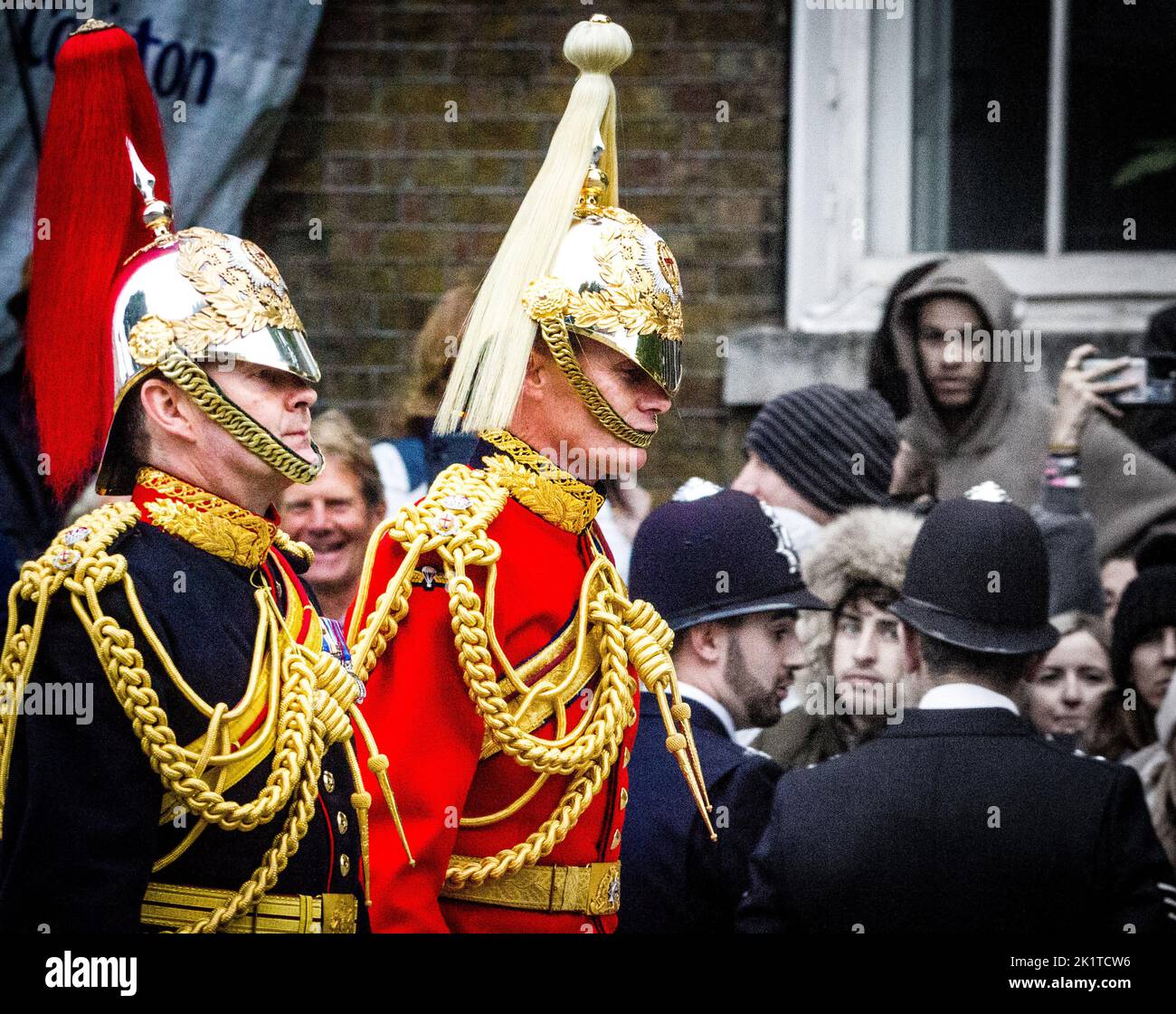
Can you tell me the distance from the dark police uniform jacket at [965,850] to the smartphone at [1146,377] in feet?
6.94

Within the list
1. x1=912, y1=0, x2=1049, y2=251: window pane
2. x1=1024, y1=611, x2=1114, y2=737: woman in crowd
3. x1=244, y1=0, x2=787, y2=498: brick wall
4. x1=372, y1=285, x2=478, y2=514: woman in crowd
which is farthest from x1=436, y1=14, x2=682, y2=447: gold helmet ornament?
x1=912, y1=0, x2=1049, y2=251: window pane

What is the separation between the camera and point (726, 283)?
6590mm

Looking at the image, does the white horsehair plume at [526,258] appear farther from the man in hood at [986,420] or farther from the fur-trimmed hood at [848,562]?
the man in hood at [986,420]

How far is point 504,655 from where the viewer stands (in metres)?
3.16

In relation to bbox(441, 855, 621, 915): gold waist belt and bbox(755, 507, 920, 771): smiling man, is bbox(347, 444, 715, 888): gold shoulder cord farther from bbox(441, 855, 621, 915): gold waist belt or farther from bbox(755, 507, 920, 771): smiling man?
bbox(755, 507, 920, 771): smiling man

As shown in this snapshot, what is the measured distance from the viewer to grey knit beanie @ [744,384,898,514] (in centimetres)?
534

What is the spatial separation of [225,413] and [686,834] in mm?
1402

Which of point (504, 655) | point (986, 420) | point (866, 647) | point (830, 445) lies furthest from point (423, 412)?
point (504, 655)

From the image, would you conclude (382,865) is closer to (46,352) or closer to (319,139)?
(46,352)

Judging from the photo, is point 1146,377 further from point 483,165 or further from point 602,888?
point 602,888

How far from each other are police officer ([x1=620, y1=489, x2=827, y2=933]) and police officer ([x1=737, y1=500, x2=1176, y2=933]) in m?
0.08

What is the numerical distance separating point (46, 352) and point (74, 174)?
0.28 metres

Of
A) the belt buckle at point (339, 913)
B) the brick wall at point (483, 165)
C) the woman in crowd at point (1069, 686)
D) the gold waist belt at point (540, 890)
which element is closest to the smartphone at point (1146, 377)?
the woman in crowd at point (1069, 686)

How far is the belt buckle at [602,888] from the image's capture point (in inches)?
129
